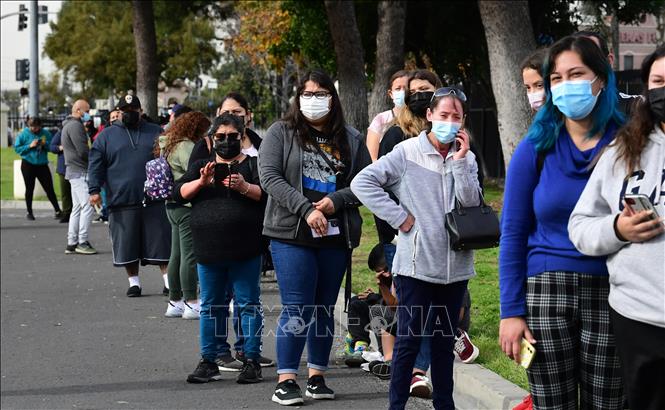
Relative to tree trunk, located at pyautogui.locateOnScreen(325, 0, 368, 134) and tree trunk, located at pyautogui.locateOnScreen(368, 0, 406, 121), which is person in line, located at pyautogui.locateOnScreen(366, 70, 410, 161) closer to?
tree trunk, located at pyautogui.locateOnScreen(368, 0, 406, 121)

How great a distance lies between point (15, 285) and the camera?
1306 centimetres

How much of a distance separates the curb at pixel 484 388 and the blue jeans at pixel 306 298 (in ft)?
2.72

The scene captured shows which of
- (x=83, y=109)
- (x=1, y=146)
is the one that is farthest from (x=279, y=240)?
(x=1, y=146)

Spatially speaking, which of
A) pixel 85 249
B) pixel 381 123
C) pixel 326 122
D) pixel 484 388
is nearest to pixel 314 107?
pixel 326 122

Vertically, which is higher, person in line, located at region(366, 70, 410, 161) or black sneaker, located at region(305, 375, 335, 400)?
person in line, located at region(366, 70, 410, 161)

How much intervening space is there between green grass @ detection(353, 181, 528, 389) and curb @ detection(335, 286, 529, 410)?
3.7 inches

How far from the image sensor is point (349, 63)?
68.6 feet

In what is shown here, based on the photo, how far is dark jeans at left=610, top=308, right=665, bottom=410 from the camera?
12.1ft

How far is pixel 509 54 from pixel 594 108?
33.7ft

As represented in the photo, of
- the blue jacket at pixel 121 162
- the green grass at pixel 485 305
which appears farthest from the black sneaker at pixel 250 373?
the blue jacket at pixel 121 162

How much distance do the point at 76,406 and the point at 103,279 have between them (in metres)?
6.26

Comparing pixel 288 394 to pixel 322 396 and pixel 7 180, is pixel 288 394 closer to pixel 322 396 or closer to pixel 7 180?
pixel 322 396

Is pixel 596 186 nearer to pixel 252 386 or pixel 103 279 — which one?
pixel 252 386

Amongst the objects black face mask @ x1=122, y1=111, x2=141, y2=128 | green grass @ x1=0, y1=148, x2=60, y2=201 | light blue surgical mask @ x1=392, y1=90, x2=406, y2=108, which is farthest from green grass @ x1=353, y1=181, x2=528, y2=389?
green grass @ x1=0, y1=148, x2=60, y2=201
